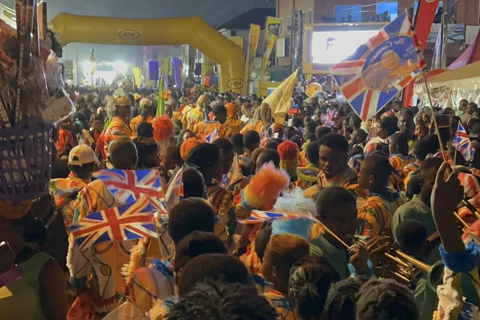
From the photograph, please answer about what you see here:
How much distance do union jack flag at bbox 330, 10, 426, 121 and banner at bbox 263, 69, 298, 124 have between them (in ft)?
12.0

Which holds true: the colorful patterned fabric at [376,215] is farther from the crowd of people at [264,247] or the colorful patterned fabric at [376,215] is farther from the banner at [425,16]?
the banner at [425,16]

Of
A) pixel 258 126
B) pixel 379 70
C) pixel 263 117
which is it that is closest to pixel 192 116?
pixel 263 117

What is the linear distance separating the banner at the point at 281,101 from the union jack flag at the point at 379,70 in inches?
144

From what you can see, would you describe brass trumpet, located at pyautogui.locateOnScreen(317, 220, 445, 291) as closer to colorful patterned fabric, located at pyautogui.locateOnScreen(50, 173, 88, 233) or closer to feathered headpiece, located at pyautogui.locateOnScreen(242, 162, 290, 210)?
feathered headpiece, located at pyautogui.locateOnScreen(242, 162, 290, 210)

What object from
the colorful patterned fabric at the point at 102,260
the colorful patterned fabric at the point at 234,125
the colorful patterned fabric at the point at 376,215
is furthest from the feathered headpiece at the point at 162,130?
the colorful patterned fabric at the point at 102,260

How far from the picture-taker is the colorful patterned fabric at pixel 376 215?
4.62 metres

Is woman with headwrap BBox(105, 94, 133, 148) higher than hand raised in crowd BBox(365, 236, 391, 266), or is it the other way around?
woman with headwrap BBox(105, 94, 133, 148)

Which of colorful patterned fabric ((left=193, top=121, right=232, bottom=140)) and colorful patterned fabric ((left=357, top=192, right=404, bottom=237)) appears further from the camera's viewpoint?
colorful patterned fabric ((left=193, top=121, right=232, bottom=140))

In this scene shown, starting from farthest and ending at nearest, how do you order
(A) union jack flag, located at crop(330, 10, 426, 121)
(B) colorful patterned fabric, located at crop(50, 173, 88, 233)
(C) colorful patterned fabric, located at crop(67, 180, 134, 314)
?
(A) union jack flag, located at crop(330, 10, 426, 121), (B) colorful patterned fabric, located at crop(50, 173, 88, 233), (C) colorful patterned fabric, located at crop(67, 180, 134, 314)

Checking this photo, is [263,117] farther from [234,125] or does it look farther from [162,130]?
[162,130]

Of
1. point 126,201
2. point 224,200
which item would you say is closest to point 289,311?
point 126,201

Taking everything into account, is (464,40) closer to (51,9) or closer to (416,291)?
(51,9)

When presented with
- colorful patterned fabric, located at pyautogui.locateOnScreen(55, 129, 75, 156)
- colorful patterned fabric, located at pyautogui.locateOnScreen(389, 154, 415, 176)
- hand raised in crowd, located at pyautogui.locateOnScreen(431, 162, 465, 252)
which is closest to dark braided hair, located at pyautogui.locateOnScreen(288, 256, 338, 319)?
hand raised in crowd, located at pyautogui.locateOnScreen(431, 162, 465, 252)

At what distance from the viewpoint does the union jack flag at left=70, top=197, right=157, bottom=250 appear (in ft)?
12.1
